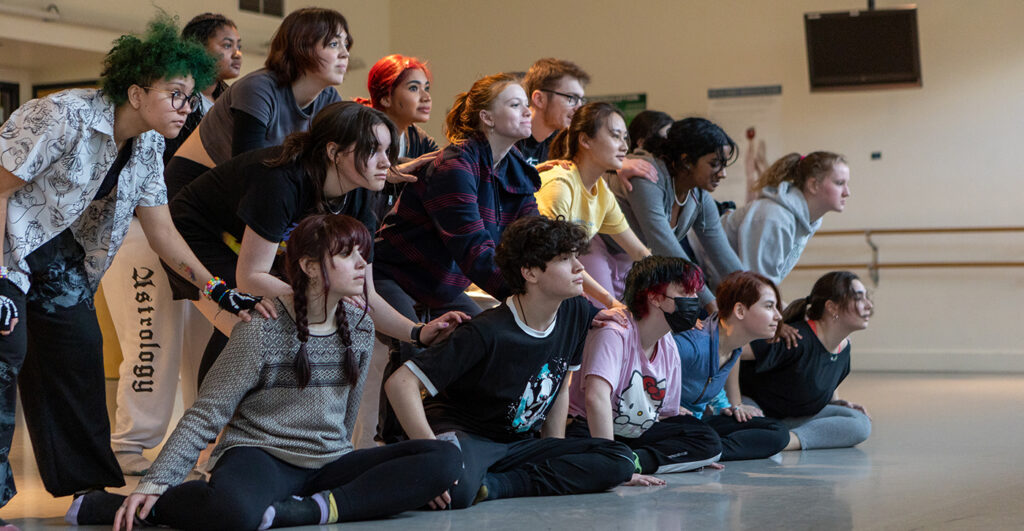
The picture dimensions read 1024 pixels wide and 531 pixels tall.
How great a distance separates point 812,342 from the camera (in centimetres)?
408

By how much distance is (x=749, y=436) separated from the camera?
361 cm

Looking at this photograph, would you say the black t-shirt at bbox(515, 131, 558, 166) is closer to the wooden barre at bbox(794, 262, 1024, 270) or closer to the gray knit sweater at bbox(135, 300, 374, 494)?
the gray knit sweater at bbox(135, 300, 374, 494)

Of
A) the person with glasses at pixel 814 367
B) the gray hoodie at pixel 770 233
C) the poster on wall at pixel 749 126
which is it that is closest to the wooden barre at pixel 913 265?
the poster on wall at pixel 749 126

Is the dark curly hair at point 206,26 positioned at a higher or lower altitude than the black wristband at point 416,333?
higher

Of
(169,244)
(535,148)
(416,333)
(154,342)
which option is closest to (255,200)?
(169,244)

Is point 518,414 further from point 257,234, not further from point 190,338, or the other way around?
point 190,338

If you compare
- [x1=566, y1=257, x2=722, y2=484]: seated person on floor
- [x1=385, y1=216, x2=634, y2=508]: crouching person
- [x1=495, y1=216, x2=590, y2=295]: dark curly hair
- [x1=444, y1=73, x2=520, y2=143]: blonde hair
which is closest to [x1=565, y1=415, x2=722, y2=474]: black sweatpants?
[x1=566, y1=257, x2=722, y2=484]: seated person on floor

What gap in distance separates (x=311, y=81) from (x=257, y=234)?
73cm

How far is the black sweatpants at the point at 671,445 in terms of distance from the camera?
3221mm

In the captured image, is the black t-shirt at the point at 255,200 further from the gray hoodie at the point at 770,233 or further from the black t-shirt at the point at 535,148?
the gray hoodie at the point at 770,233

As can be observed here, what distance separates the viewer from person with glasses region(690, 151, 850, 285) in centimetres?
446

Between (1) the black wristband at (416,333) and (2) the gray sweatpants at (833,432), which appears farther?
(2) the gray sweatpants at (833,432)

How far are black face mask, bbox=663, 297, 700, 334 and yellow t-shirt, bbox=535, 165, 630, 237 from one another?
1.32 feet

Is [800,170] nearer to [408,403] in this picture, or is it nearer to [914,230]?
[408,403]
